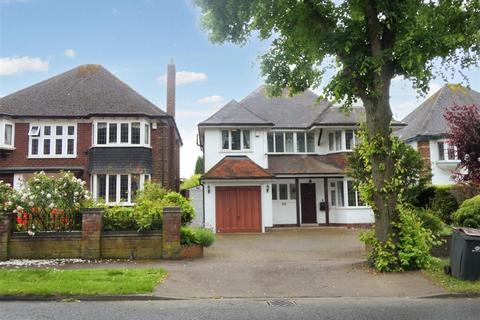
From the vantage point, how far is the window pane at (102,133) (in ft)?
69.2

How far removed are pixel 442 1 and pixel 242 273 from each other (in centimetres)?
824

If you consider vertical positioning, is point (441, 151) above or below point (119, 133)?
below

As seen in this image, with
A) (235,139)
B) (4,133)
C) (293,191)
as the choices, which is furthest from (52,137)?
(293,191)

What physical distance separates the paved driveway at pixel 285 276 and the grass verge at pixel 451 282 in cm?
21

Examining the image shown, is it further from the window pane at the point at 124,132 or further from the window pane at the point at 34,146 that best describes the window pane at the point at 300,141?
the window pane at the point at 34,146

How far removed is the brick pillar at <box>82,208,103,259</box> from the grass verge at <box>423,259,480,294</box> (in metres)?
8.56

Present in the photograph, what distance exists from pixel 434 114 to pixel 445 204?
1122 centimetres

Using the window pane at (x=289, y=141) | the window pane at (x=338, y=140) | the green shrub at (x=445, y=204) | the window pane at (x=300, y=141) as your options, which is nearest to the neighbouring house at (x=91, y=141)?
the window pane at (x=289, y=141)

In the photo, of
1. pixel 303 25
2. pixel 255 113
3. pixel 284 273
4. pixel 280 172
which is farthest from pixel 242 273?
pixel 255 113

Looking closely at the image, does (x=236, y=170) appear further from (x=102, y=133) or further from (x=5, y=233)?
(x=5, y=233)

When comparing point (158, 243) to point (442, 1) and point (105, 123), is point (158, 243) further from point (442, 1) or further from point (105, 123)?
point (105, 123)

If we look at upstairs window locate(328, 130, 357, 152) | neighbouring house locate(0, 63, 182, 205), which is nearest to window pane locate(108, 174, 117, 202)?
neighbouring house locate(0, 63, 182, 205)

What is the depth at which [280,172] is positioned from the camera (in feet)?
72.8

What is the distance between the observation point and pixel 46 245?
11.6 meters
